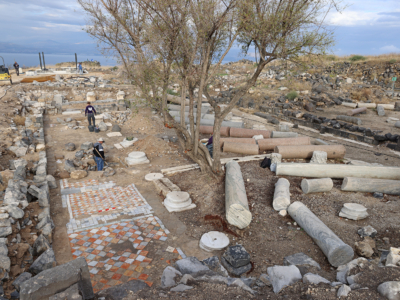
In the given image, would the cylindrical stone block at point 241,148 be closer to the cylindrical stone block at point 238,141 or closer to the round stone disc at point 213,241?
the cylindrical stone block at point 238,141

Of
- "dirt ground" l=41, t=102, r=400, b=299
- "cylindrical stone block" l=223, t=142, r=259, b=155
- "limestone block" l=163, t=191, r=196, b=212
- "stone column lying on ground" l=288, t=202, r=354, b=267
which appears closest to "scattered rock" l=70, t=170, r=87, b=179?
"dirt ground" l=41, t=102, r=400, b=299

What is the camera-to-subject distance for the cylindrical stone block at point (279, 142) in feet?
37.1

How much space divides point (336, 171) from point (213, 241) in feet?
16.0

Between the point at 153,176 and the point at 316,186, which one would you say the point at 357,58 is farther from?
the point at 153,176

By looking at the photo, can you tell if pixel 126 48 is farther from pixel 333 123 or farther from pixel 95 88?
pixel 95 88

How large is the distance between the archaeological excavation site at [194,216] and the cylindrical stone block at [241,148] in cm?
6

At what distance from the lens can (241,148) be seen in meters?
11.1

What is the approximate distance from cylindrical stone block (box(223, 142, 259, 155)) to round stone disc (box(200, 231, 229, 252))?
16.9 feet

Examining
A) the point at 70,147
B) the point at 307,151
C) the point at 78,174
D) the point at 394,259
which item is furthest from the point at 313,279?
the point at 70,147

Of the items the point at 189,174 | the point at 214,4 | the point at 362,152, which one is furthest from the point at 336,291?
the point at 362,152

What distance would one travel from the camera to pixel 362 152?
12336 millimetres

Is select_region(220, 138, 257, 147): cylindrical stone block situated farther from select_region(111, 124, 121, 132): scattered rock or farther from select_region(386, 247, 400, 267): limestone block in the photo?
select_region(386, 247, 400, 267): limestone block

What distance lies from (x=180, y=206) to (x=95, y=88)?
59.3ft

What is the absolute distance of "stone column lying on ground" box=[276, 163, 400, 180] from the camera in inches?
336
